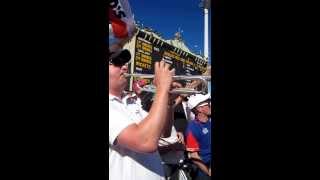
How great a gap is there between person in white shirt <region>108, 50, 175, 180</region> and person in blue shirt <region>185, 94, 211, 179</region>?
401mm

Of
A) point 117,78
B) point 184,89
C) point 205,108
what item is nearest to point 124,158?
point 117,78

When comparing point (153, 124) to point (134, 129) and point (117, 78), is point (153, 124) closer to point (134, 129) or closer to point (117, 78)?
point (134, 129)

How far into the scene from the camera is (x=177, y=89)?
236cm

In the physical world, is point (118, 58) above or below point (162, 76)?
above

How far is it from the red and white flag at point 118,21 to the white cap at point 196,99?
0.64 metres

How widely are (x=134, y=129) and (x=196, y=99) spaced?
0.78 m

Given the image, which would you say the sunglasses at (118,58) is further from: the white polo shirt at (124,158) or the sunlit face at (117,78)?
the white polo shirt at (124,158)

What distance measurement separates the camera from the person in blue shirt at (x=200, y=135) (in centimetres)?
257

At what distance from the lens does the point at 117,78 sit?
2.27 m

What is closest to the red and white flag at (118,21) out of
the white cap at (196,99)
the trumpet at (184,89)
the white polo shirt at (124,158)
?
the trumpet at (184,89)
